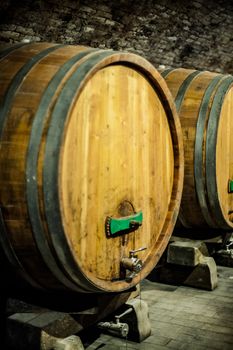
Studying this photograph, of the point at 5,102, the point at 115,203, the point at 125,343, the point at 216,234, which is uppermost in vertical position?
the point at 5,102

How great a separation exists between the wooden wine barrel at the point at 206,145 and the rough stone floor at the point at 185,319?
627 mm

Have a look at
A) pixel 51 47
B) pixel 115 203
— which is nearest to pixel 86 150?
pixel 115 203

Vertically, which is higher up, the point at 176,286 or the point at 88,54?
the point at 88,54

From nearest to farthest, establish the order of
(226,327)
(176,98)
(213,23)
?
(226,327), (176,98), (213,23)

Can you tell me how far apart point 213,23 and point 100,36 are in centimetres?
197

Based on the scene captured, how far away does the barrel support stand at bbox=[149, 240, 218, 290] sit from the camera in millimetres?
3770

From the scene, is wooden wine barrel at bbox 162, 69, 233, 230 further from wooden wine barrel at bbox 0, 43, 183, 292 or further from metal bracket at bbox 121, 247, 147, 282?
metal bracket at bbox 121, 247, 147, 282

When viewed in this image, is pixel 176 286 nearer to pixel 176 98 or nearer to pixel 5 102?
pixel 176 98

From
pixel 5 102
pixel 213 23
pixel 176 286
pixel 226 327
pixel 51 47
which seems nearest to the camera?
pixel 5 102

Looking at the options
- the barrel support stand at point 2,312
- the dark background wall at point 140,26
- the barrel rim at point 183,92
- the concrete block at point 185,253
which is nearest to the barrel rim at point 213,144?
the barrel rim at point 183,92

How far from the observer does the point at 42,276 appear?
2.15m

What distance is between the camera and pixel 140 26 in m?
4.49

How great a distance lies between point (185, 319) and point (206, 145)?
1.37m

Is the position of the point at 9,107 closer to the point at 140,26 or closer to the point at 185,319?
the point at 185,319
